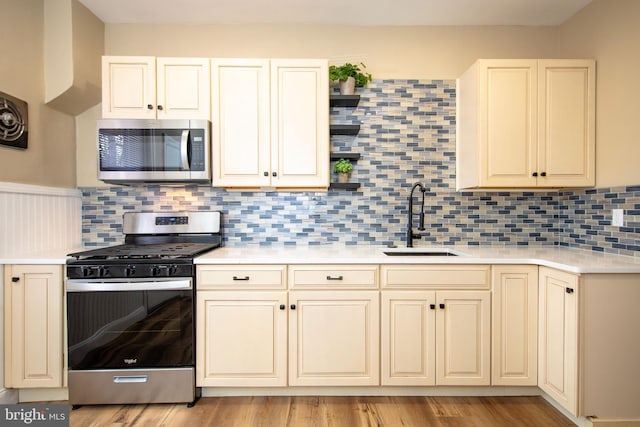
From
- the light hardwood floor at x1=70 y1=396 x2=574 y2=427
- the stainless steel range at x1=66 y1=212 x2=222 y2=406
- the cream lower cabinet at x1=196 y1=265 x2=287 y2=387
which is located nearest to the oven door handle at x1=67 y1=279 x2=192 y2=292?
the stainless steel range at x1=66 y1=212 x2=222 y2=406

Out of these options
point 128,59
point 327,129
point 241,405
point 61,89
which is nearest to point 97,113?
point 61,89

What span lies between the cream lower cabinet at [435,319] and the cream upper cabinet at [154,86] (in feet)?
5.68

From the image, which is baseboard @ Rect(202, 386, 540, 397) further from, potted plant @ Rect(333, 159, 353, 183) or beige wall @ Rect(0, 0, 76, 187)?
beige wall @ Rect(0, 0, 76, 187)

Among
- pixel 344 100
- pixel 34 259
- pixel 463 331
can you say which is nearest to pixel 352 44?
pixel 344 100

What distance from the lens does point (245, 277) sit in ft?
7.10

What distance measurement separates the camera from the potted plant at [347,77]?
2.59 metres

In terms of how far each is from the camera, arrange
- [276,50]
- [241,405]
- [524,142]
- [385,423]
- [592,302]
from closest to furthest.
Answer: [592,302] < [385,423] < [241,405] < [524,142] < [276,50]

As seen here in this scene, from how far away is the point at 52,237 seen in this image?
100 inches

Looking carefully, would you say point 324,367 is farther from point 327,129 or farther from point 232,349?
point 327,129

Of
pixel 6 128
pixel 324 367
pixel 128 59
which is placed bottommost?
pixel 324 367

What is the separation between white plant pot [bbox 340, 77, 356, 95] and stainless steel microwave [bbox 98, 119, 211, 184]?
3.30 ft

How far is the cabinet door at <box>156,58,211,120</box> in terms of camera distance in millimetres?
2447

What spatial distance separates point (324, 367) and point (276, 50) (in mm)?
2315

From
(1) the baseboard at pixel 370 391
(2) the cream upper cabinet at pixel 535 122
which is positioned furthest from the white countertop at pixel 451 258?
(1) the baseboard at pixel 370 391
